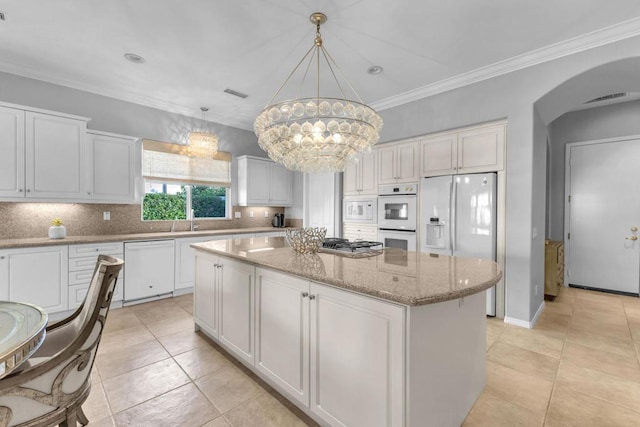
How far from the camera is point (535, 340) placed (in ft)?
9.44

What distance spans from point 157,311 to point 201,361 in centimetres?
158

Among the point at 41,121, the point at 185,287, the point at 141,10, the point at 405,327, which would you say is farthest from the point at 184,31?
the point at 185,287

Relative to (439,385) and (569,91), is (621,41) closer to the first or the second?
(569,91)

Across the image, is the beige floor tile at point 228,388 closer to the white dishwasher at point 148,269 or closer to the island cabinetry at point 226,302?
the island cabinetry at point 226,302

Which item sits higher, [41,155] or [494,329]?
[41,155]

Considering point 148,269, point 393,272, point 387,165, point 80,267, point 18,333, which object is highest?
point 387,165

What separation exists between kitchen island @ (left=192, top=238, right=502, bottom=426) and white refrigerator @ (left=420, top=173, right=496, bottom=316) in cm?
155

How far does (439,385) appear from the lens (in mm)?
1471

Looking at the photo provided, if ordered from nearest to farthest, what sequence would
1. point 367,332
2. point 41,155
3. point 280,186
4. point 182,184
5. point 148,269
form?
point 367,332
point 41,155
point 148,269
point 182,184
point 280,186

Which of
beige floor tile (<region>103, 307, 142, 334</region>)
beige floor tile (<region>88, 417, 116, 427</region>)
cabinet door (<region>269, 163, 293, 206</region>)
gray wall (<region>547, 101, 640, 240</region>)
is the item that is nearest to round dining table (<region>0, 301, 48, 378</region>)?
beige floor tile (<region>88, 417, 116, 427</region>)

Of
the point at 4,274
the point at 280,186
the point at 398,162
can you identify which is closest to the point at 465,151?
the point at 398,162

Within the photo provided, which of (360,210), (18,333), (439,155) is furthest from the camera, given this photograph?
(360,210)

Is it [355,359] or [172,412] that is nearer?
[355,359]

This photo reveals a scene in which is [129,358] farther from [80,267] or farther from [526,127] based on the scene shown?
[526,127]
